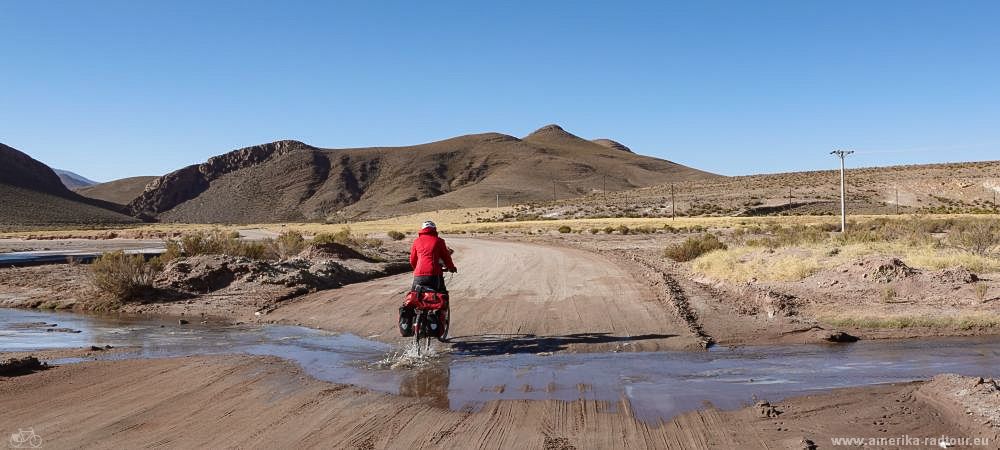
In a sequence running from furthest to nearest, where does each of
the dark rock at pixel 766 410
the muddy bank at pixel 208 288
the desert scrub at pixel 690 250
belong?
the desert scrub at pixel 690 250 → the muddy bank at pixel 208 288 → the dark rock at pixel 766 410

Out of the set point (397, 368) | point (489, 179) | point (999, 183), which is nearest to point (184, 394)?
point (397, 368)

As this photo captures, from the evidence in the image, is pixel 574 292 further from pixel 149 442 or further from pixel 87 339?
pixel 149 442

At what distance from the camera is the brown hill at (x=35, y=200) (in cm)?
11362

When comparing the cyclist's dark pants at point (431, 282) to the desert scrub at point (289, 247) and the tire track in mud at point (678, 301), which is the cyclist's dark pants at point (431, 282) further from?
the desert scrub at point (289, 247)

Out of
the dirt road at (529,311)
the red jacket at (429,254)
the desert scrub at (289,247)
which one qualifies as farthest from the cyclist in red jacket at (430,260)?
the desert scrub at (289,247)

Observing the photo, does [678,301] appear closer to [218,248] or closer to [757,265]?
[757,265]

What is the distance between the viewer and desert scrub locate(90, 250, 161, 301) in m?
18.0

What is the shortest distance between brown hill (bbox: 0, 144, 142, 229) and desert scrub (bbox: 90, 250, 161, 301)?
344 feet

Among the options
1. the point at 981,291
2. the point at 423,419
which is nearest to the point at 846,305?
the point at 981,291

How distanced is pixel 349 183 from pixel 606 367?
173 metres

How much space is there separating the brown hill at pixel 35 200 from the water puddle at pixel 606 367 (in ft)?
373

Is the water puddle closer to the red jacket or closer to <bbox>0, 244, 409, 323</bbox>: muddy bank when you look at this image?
the red jacket

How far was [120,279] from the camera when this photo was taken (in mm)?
18016

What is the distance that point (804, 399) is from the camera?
24.8ft
